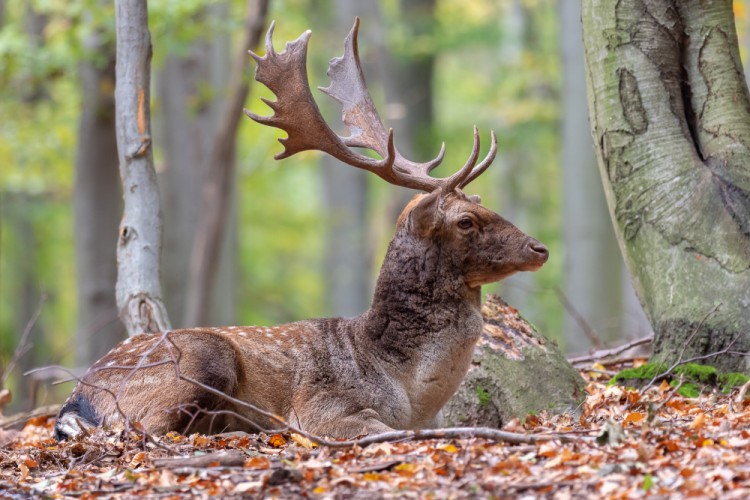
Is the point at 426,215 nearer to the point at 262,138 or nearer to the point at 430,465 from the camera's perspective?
the point at 430,465

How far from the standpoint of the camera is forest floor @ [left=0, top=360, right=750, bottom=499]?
4.51m

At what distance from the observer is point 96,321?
13758mm

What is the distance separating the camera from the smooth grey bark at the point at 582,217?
627 inches

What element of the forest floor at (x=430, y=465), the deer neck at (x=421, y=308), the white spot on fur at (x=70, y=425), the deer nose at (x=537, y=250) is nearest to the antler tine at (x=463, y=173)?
the deer neck at (x=421, y=308)

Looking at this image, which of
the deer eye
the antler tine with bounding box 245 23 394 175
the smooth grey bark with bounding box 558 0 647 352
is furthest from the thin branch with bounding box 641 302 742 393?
the smooth grey bark with bounding box 558 0 647 352

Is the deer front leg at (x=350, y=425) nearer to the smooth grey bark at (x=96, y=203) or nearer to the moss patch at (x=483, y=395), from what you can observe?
the moss patch at (x=483, y=395)

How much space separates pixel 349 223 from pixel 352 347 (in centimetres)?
1769

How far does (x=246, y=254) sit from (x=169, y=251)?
14135mm

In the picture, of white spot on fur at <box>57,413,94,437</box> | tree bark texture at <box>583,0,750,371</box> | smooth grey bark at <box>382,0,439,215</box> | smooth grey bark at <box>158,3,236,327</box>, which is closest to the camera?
white spot on fur at <box>57,413,94,437</box>

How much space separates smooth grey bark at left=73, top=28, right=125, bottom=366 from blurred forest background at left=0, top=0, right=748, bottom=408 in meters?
0.03

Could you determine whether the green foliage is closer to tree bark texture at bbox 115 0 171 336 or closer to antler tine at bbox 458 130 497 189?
tree bark texture at bbox 115 0 171 336

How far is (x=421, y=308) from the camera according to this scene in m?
6.84

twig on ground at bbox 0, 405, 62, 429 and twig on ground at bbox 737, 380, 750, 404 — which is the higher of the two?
twig on ground at bbox 737, 380, 750, 404

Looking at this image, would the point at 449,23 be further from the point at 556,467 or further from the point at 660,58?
the point at 556,467
